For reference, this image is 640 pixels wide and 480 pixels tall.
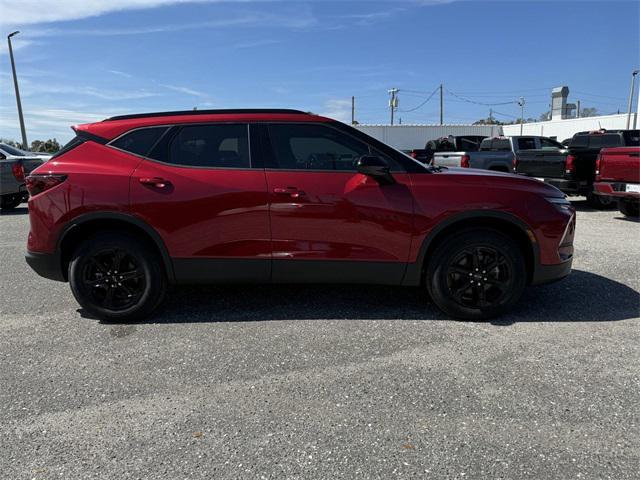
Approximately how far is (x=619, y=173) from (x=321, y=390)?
27.8 ft

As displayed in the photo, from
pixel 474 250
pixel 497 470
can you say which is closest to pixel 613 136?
pixel 474 250

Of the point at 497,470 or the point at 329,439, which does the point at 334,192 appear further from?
the point at 497,470

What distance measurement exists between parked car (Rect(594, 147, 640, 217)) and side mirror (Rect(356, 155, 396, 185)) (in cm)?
710

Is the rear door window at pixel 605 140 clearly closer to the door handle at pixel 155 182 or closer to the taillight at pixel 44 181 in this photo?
the door handle at pixel 155 182

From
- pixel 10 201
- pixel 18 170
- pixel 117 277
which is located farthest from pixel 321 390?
pixel 10 201

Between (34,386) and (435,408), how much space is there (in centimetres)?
259

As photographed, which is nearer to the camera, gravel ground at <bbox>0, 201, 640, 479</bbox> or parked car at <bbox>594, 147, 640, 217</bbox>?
gravel ground at <bbox>0, 201, 640, 479</bbox>

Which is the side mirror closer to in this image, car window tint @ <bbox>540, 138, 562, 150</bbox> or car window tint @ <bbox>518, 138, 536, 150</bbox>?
car window tint @ <bbox>518, 138, 536, 150</bbox>

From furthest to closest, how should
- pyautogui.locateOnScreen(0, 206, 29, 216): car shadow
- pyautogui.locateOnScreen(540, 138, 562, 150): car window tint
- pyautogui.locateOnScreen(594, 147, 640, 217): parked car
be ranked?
pyautogui.locateOnScreen(540, 138, 562, 150): car window tint, pyautogui.locateOnScreen(0, 206, 29, 216): car shadow, pyautogui.locateOnScreen(594, 147, 640, 217): parked car

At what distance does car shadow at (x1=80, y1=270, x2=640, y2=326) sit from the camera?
424 cm

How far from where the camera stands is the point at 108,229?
4.07 metres

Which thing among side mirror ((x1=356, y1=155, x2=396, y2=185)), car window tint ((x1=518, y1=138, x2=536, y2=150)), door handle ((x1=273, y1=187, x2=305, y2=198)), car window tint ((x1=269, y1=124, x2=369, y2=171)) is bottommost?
door handle ((x1=273, y1=187, x2=305, y2=198))

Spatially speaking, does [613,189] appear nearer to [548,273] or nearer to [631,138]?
[631,138]

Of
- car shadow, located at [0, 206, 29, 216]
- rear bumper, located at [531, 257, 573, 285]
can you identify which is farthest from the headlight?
car shadow, located at [0, 206, 29, 216]
